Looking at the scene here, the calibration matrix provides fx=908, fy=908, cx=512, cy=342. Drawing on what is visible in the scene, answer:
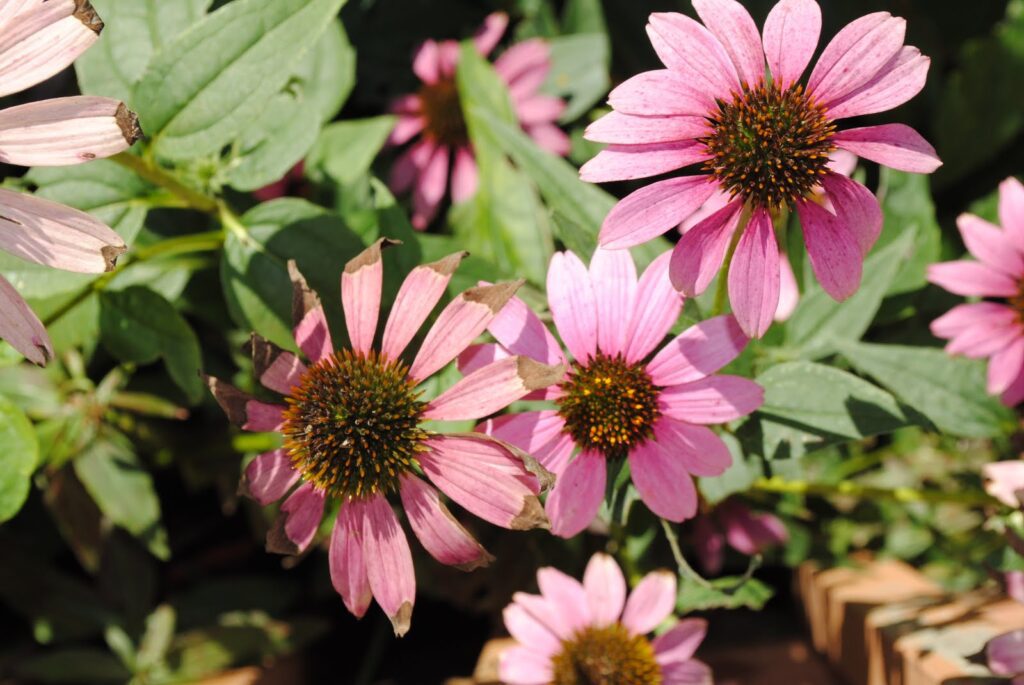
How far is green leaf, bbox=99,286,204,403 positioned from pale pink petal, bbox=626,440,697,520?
1.28 ft

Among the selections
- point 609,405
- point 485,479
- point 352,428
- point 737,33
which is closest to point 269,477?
point 352,428

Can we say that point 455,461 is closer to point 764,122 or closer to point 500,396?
point 500,396

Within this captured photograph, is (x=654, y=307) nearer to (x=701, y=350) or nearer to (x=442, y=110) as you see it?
(x=701, y=350)

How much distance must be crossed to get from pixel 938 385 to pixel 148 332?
0.78 m

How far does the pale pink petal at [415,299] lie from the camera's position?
27.5 inches

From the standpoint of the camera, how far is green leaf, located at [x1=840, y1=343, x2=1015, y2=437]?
0.88 metres

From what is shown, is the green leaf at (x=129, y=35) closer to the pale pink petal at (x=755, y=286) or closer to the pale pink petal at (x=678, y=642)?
the pale pink petal at (x=755, y=286)

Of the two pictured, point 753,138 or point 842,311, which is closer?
point 753,138

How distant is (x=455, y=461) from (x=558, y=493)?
9cm

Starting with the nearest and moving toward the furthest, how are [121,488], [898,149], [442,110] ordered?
[898,149], [121,488], [442,110]

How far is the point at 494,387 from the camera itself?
0.67 m

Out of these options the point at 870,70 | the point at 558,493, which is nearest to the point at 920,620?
the point at 558,493

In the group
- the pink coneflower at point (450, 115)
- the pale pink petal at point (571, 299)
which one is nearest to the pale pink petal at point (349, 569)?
the pale pink petal at point (571, 299)

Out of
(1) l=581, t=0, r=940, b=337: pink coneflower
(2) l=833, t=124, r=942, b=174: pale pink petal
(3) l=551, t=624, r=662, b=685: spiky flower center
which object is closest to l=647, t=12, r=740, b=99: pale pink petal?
(1) l=581, t=0, r=940, b=337: pink coneflower
